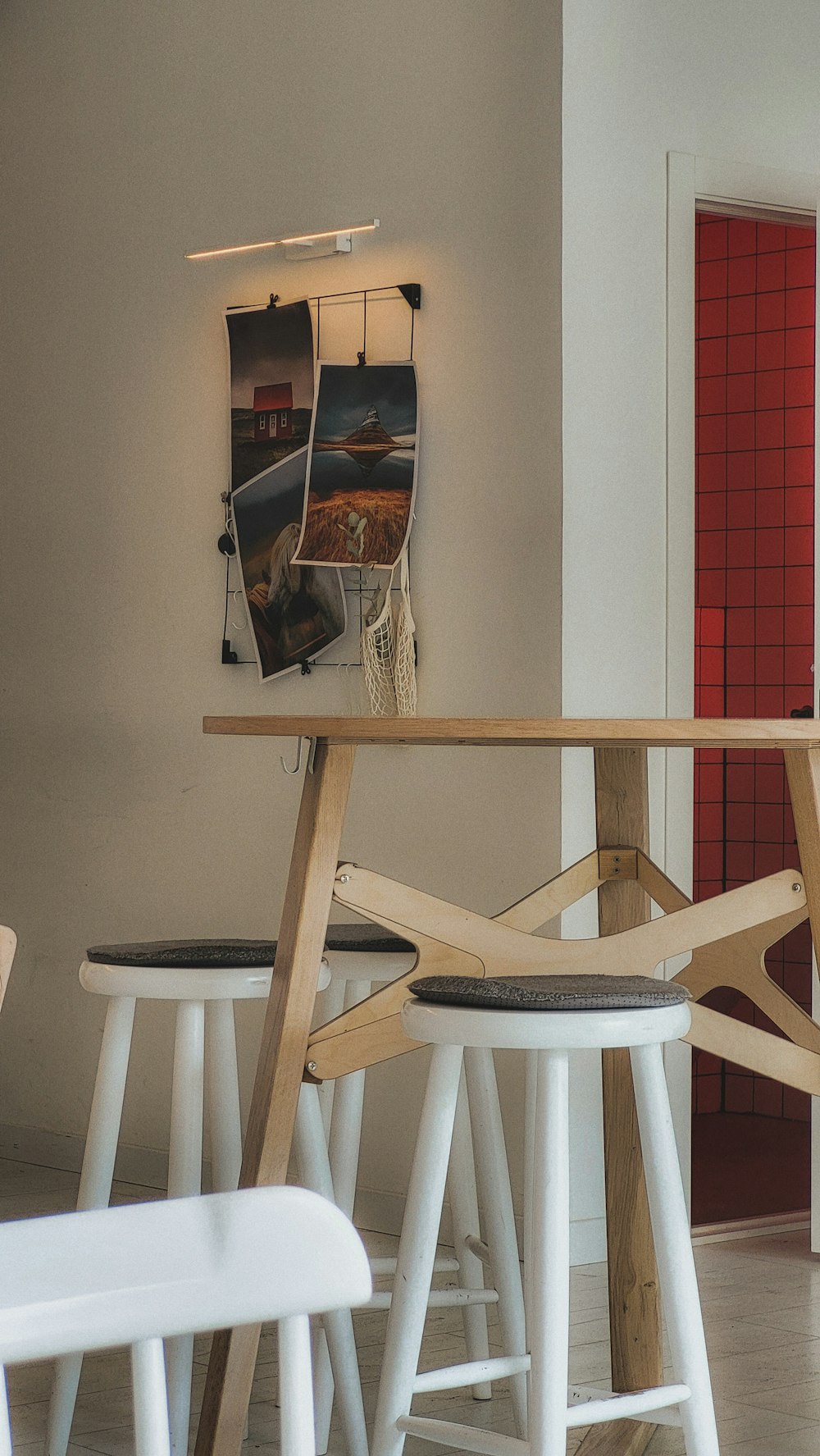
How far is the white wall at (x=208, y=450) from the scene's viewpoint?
3590mm

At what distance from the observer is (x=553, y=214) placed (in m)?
3.51

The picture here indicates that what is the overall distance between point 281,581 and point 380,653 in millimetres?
354

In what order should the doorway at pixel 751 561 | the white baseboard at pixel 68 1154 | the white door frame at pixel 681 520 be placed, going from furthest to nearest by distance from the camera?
1. the doorway at pixel 751 561
2. the white baseboard at pixel 68 1154
3. the white door frame at pixel 681 520

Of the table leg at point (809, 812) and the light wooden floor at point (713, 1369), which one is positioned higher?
the table leg at point (809, 812)

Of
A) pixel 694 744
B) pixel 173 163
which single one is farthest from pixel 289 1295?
pixel 173 163

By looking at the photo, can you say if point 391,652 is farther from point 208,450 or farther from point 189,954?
point 189,954

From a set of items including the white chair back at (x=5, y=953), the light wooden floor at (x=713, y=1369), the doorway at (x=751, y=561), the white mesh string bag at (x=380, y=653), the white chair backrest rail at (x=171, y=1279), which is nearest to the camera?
the white chair backrest rail at (x=171, y=1279)

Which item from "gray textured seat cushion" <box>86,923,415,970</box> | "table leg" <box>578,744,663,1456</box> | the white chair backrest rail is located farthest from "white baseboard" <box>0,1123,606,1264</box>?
the white chair backrest rail

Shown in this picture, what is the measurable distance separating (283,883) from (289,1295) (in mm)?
3474

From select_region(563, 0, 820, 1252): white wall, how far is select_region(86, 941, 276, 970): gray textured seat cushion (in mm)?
1164

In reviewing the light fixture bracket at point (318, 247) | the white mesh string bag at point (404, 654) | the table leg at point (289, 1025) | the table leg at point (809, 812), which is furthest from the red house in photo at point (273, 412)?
the table leg at point (809, 812)

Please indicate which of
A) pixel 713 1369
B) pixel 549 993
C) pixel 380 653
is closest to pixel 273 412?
pixel 380 653

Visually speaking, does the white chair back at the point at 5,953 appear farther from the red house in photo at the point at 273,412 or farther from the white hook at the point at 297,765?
the red house in photo at the point at 273,412

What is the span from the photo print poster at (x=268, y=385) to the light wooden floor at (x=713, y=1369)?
1.77 meters
